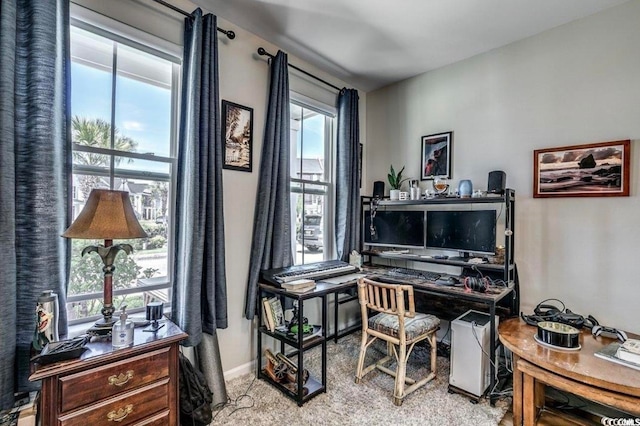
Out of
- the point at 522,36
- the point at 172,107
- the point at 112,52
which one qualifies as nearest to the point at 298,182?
the point at 172,107

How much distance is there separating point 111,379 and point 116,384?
34 mm

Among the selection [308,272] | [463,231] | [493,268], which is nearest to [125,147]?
[308,272]

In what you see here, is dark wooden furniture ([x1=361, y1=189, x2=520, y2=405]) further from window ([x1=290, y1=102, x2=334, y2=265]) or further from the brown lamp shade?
the brown lamp shade

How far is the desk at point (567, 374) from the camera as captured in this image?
132cm

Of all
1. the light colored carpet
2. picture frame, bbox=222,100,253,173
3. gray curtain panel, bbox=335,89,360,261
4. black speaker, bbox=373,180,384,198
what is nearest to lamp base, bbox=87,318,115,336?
the light colored carpet

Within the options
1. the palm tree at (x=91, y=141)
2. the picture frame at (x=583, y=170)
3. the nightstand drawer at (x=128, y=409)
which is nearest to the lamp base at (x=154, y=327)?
the nightstand drawer at (x=128, y=409)

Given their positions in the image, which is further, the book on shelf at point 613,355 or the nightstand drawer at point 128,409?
the book on shelf at point 613,355

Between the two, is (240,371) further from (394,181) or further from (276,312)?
(394,181)

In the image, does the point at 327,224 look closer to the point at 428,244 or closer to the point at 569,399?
the point at 428,244

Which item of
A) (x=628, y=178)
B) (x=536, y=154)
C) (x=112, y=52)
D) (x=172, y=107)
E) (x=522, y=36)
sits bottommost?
(x=628, y=178)

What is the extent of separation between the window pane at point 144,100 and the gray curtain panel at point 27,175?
395mm

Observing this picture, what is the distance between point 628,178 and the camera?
6.68ft

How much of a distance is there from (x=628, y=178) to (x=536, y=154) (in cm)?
56

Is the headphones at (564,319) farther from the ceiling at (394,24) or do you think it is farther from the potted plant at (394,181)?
the ceiling at (394,24)
